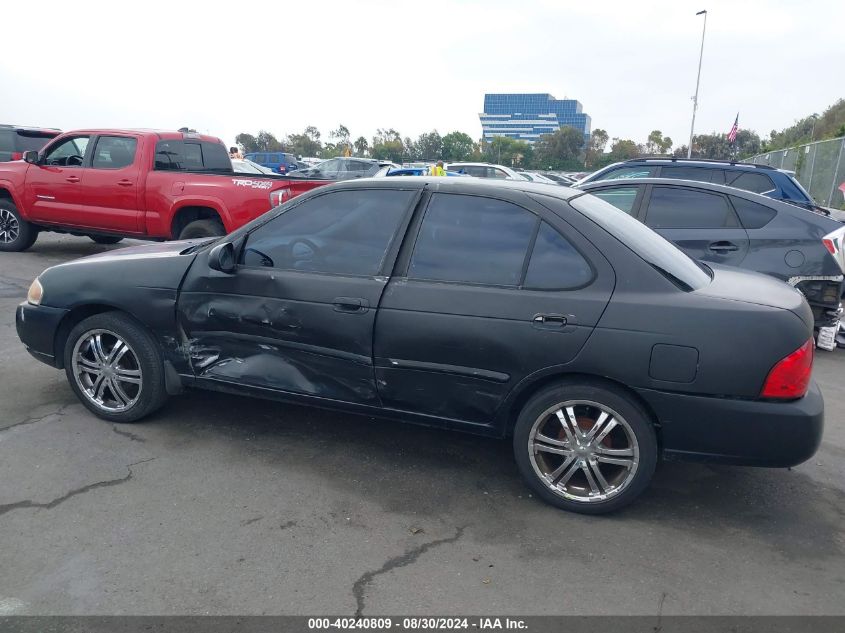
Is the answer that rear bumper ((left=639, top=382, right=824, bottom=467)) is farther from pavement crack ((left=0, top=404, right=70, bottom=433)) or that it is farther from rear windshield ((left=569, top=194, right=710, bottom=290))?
pavement crack ((left=0, top=404, right=70, bottom=433))

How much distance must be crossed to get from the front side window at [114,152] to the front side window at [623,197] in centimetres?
629

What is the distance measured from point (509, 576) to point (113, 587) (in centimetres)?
168

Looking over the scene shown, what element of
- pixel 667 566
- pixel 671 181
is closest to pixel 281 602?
pixel 667 566

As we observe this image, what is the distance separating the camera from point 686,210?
6941 millimetres

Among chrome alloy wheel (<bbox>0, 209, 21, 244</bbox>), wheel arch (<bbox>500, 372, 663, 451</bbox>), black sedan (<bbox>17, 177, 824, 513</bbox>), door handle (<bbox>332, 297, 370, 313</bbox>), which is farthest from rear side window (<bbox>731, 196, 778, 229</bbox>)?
chrome alloy wheel (<bbox>0, 209, 21, 244</bbox>)

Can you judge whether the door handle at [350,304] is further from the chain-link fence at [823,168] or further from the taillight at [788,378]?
the chain-link fence at [823,168]

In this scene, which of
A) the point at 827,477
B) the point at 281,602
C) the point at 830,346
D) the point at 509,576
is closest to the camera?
the point at 281,602

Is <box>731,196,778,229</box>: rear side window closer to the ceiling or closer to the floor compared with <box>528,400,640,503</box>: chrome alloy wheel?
closer to the ceiling

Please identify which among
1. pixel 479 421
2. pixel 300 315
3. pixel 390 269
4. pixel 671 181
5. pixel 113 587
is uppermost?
pixel 671 181

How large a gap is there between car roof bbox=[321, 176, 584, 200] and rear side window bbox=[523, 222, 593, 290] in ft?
1.03

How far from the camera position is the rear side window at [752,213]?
6711 mm

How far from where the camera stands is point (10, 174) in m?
10.2

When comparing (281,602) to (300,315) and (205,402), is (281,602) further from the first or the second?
(205,402)

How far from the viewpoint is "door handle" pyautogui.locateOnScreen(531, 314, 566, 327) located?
3.48 meters
